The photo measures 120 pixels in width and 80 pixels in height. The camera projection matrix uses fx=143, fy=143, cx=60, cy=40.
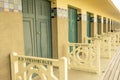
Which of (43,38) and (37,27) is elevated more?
(37,27)

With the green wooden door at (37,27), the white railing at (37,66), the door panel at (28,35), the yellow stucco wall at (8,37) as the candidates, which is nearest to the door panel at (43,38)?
the green wooden door at (37,27)

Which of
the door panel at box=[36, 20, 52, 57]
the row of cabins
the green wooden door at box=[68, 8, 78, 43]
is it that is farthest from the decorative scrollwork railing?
the door panel at box=[36, 20, 52, 57]

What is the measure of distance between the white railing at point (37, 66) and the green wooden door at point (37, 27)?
740 mm

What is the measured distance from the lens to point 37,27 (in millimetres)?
2924

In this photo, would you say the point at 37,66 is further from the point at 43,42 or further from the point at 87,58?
the point at 87,58

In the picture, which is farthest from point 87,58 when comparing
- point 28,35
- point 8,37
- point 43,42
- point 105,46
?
point 8,37

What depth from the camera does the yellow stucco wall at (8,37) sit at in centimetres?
187

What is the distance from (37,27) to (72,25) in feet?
5.82

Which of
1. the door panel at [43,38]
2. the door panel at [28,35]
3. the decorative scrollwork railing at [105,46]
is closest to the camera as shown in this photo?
the door panel at [28,35]

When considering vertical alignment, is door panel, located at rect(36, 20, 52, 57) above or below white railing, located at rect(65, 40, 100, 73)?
above

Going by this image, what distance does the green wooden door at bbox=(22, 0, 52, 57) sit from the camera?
2.67 metres

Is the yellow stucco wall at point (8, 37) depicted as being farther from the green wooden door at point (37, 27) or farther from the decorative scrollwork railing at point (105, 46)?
the decorative scrollwork railing at point (105, 46)

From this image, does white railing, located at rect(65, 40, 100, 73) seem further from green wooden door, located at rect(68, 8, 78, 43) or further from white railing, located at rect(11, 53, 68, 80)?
white railing, located at rect(11, 53, 68, 80)

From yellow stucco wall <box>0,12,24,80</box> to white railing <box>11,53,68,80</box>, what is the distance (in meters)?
0.09
